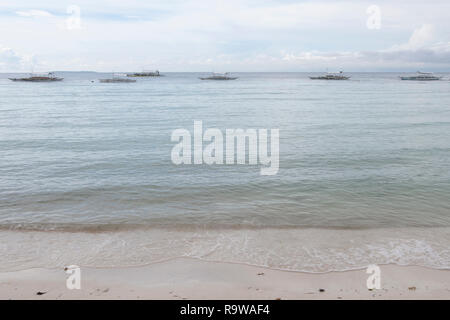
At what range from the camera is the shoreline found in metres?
7.96

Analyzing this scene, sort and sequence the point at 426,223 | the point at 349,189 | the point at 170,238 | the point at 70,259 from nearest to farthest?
the point at 70,259, the point at 170,238, the point at 426,223, the point at 349,189

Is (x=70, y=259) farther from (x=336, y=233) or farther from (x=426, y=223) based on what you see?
(x=426, y=223)

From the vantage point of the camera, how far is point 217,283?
8578 millimetres

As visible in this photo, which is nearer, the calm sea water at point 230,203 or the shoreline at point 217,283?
the shoreline at point 217,283

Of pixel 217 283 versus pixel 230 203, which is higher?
pixel 230 203

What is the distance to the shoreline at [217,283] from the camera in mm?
7961

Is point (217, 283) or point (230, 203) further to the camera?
point (230, 203)

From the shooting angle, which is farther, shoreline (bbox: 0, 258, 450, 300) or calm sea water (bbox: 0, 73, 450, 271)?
calm sea water (bbox: 0, 73, 450, 271)

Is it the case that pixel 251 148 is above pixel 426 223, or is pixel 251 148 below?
above

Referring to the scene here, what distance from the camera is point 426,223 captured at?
12.4 meters

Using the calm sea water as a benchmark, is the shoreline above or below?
below

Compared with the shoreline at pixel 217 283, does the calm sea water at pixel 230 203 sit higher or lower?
Answer: higher
